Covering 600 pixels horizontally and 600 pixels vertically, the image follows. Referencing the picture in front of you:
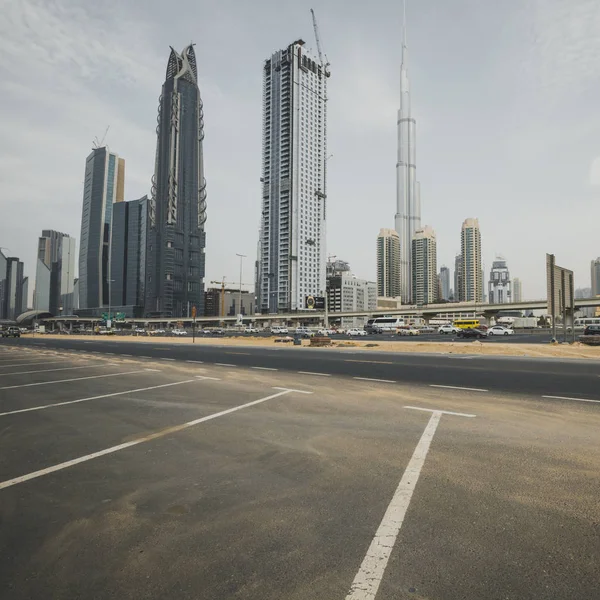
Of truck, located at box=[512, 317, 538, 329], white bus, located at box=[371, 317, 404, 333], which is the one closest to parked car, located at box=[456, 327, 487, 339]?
white bus, located at box=[371, 317, 404, 333]

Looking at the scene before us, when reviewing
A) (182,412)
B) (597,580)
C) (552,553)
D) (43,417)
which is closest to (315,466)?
(552,553)

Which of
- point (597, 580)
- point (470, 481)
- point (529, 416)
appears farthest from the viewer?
point (529, 416)

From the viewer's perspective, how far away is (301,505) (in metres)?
3.62

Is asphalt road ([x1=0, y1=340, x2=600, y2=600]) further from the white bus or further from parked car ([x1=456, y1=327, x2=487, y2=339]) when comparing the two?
the white bus

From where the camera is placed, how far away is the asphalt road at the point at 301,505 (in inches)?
101

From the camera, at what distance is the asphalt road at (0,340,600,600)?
2.56 metres

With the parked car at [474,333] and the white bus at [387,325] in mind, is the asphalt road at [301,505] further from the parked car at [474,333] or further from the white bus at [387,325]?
the white bus at [387,325]

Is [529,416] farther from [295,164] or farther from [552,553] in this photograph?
[295,164]

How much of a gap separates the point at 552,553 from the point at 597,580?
0.31 metres

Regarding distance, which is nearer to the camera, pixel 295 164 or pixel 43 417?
pixel 43 417

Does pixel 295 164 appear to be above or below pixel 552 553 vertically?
above

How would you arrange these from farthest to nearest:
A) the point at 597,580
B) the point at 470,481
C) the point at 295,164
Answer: the point at 295,164, the point at 470,481, the point at 597,580

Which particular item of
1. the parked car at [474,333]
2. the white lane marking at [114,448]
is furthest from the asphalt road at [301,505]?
the parked car at [474,333]

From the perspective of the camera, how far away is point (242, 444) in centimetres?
557
